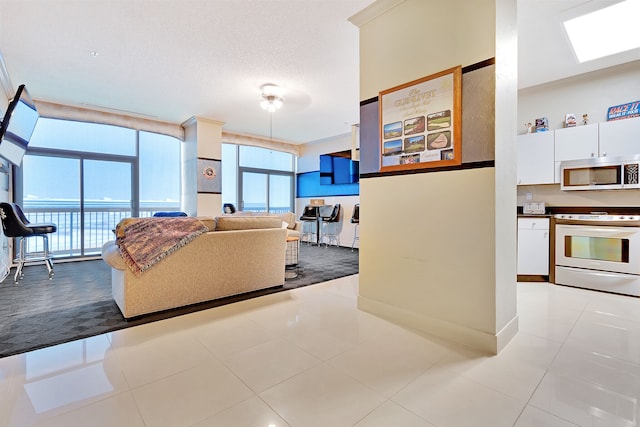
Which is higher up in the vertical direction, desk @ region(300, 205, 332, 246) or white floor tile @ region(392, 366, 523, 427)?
desk @ region(300, 205, 332, 246)

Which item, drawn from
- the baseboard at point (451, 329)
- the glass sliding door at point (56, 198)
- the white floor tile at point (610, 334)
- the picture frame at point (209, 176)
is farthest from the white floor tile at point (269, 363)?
the glass sliding door at point (56, 198)

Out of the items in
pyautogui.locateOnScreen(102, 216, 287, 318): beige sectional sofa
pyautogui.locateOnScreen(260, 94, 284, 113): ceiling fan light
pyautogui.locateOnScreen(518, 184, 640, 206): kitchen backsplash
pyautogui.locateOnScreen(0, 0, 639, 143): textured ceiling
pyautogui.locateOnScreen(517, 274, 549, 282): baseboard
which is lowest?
pyautogui.locateOnScreen(517, 274, 549, 282): baseboard

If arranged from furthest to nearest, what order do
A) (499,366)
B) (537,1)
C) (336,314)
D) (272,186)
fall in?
(272,186), (336,314), (537,1), (499,366)

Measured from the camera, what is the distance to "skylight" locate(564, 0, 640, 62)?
8.43 feet

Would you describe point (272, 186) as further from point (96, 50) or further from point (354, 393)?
point (354, 393)

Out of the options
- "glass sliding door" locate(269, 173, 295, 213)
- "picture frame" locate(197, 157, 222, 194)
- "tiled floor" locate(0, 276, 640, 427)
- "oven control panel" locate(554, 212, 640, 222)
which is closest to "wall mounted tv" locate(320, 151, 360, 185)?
"glass sliding door" locate(269, 173, 295, 213)

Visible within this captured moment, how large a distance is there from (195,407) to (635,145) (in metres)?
4.93

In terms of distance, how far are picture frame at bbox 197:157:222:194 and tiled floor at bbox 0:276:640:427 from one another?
13.1 ft

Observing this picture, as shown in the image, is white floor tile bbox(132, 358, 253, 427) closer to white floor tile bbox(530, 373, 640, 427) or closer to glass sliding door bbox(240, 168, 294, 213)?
white floor tile bbox(530, 373, 640, 427)

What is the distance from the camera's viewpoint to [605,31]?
287cm

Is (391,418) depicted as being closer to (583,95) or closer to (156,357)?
(156,357)

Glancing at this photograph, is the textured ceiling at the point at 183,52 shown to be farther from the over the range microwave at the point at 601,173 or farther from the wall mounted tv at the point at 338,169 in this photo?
the over the range microwave at the point at 601,173

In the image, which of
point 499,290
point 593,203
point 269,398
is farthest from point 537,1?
point 269,398

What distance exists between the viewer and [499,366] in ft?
5.81
